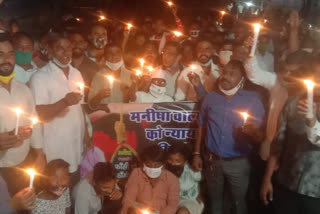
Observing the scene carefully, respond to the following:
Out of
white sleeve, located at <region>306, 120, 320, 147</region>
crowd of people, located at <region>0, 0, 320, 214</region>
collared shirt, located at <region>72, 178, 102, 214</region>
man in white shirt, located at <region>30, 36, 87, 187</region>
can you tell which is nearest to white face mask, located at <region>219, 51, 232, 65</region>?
crowd of people, located at <region>0, 0, 320, 214</region>

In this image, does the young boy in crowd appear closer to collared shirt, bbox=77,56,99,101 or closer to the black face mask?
the black face mask

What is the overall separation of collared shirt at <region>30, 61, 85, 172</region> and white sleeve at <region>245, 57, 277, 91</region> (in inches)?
95.3

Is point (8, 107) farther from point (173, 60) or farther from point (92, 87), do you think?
point (173, 60)

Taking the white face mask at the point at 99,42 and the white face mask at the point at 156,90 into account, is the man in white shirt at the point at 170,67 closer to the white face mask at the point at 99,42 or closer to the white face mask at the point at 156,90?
the white face mask at the point at 156,90

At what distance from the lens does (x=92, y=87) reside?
18.4ft

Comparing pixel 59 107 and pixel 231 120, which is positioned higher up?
pixel 59 107

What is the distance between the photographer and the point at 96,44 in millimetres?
6547

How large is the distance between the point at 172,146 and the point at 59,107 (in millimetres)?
1754

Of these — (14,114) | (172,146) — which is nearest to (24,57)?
(14,114)

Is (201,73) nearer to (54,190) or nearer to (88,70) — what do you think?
(88,70)

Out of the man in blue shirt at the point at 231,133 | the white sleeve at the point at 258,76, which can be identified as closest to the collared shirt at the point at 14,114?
the man in blue shirt at the point at 231,133

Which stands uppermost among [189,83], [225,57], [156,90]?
[225,57]

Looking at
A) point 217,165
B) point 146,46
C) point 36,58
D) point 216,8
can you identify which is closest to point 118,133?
point 217,165

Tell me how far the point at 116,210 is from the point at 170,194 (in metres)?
0.87
